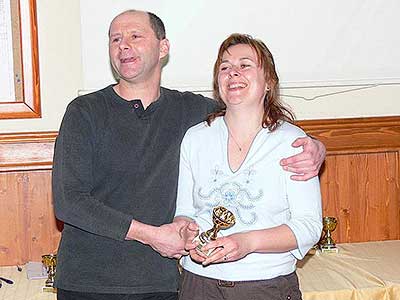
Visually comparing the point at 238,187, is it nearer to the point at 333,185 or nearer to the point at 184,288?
the point at 184,288

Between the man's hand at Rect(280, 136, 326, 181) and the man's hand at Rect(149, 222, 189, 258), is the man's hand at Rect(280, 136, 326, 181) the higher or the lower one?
the higher one

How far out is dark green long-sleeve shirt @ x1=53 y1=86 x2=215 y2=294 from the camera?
7.18 feet

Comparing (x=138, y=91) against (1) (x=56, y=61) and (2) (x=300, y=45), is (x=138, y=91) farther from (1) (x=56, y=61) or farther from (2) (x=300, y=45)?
(2) (x=300, y=45)

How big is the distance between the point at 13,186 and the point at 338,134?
138 cm

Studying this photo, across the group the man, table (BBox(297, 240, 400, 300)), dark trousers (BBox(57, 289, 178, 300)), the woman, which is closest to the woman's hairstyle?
the woman

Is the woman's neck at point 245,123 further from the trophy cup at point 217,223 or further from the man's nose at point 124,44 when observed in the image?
the man's nose at point 124,44

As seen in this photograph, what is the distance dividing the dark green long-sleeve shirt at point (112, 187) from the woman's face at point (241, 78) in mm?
264

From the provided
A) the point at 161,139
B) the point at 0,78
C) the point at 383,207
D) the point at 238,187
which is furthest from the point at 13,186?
the point at 383,207

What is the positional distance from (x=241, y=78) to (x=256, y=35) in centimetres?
112

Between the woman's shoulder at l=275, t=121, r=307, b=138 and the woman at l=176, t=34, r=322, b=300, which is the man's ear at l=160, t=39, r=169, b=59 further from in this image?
the woman's shoulder at l=275, t=121, r=307, b=138

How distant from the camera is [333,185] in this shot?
3.35m

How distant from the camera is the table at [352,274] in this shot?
2.69 meters

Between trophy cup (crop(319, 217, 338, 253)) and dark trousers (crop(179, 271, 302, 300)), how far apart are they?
3.30 feet

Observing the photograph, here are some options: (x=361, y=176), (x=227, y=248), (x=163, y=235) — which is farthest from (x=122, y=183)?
(x=361, y=176)
